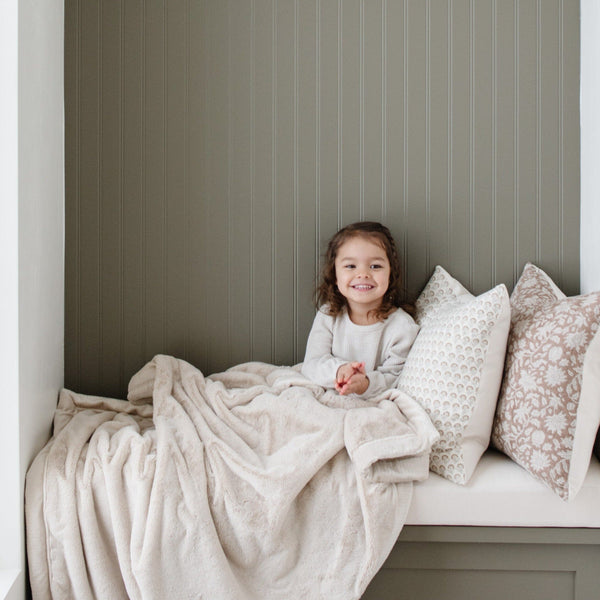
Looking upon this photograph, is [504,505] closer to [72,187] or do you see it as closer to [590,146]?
[590,146]

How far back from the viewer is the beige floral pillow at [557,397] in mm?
1402

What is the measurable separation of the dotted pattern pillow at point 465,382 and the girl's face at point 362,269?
1.10 ft

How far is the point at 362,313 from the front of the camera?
1.93m

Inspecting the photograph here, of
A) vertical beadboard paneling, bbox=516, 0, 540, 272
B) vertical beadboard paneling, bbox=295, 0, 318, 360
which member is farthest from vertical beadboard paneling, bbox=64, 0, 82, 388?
vertical beadboard paneling, bbox=516, 0, 540, 272

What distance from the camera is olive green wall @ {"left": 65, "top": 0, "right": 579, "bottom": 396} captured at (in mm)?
1963

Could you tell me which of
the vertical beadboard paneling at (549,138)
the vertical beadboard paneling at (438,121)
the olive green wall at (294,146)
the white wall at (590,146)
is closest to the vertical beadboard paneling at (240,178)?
the olive green wall at (294,146)

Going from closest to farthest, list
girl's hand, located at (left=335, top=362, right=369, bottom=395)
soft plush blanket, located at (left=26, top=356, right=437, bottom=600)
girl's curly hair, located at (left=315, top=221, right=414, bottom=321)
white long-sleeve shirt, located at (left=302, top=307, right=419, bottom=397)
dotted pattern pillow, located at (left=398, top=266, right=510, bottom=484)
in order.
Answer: soft plush blanket, located at (left=26, top=356, right=437, bottom=600) → dotted pattern pillow, located at (left=398, top=266, right=510, bottom=484) → girl's hand, located at (left=335, top=362, right=369, bottom=395) → white long-sleeve shirt, located at (left=302, top=307, right=419, bottom=397) → girl's curly hair, located at (left=315, top=221, right=414, bottom=321)

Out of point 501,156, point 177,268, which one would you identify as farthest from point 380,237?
point 177,268

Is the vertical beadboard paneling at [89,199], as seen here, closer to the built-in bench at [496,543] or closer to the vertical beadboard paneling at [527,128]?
the built-in bench at [496,543]

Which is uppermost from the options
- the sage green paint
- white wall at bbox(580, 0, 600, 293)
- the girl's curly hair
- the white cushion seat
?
white wall at bbox(580, 0, 600, 293)

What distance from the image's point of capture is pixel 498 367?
5.04ft

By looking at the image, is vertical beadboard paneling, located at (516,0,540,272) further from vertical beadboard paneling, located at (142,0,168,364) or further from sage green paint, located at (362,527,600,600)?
vertical beadboard paneling, located at (142,0,168,364)

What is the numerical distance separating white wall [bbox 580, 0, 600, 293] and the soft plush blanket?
0.80 m

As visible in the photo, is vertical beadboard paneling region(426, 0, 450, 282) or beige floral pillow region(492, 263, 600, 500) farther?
vertical beadboard paneling region(426, 0, 450, 282)
